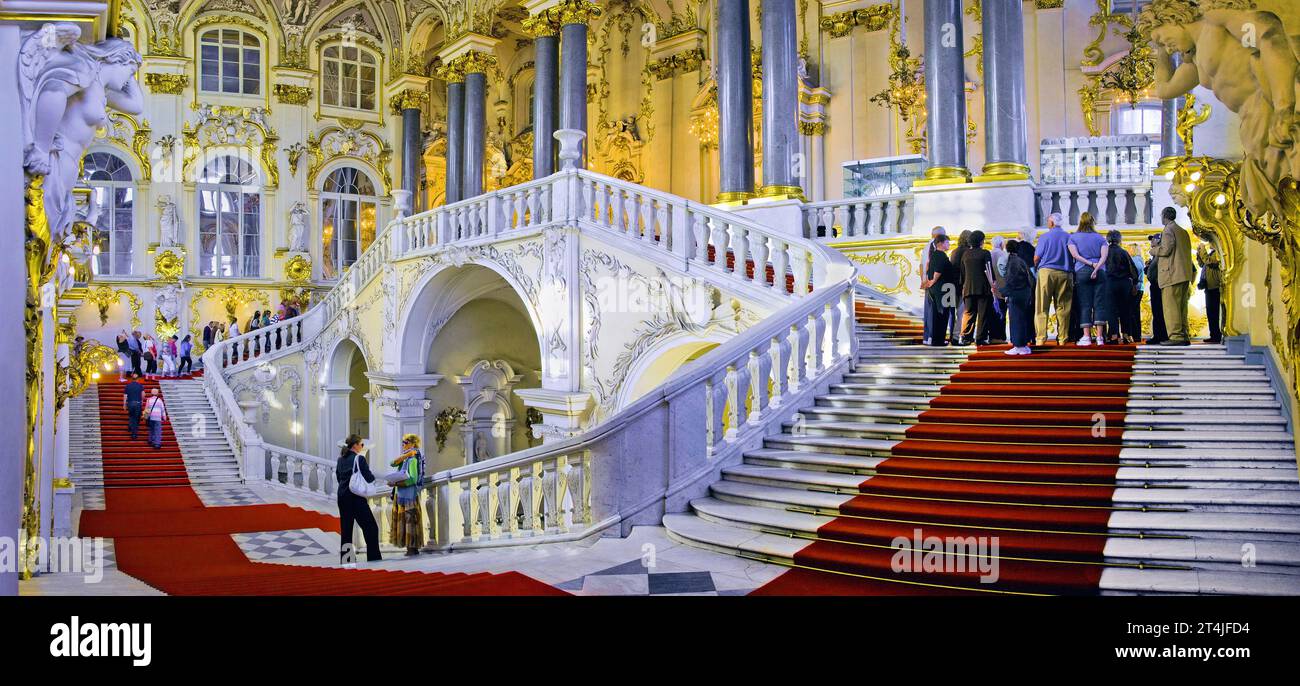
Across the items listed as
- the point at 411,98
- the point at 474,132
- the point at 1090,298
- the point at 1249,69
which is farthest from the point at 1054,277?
the point at 411,98

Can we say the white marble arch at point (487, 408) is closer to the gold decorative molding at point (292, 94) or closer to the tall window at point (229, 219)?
the tall window at point (229, 219)

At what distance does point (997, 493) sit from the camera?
5387mm

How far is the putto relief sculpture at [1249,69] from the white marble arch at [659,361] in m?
7.32

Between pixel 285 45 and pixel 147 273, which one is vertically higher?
pixel 285 45

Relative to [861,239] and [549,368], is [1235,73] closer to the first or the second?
[861,239]

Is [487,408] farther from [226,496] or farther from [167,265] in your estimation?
[167,265]

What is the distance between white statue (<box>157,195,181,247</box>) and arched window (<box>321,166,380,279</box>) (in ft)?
12.8

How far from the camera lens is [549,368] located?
13.2 metres

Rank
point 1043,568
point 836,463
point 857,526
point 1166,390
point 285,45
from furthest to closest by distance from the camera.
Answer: point 285,45, point 1166,390, point 836,463, point 857,526, point 1043,568

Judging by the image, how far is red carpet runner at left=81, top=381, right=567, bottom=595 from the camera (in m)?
4.83
